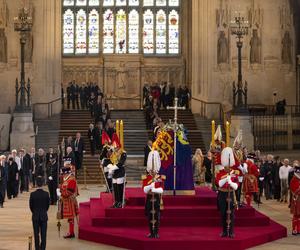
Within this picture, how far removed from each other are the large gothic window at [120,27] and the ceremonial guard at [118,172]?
25738mm

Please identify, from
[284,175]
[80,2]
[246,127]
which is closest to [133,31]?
[80,2]

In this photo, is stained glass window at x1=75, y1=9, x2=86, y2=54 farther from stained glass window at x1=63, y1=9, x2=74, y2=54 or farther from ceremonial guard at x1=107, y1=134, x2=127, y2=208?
ceremonial guard at x1=107, y1=134, x2=127, y2=208

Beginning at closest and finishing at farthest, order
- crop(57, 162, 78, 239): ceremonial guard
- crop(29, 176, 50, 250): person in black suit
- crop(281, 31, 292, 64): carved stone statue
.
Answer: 1. crop(29, 176, 50, 250): person in black suit
2. crop(57, 162, 78, 239): ceremonial guard
3. crop(281, 31, 292, 64): carved stone statue

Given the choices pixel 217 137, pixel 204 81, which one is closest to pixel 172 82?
pixel 204 81

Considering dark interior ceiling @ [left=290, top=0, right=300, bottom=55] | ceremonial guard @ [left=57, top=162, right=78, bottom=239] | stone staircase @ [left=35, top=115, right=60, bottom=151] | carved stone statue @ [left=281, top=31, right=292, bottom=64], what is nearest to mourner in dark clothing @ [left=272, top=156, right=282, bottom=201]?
ceremonial guard @ [left=57, top=162, right=78, bottom=239]

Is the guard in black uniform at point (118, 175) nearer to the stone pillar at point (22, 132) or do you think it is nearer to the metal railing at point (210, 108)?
the stone pillar at point (22, 132)

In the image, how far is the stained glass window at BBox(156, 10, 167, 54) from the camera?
4403 centimetres

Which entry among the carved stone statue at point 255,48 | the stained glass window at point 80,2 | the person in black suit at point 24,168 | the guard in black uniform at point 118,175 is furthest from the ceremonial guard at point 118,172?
the stained glass window at point 80,2

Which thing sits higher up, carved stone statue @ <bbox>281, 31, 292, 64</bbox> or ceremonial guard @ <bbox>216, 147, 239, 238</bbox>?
carved stone statue @ <bbox>281, 31, 292, 64</bbox>

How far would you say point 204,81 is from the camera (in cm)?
3853

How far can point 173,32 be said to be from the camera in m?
44.1

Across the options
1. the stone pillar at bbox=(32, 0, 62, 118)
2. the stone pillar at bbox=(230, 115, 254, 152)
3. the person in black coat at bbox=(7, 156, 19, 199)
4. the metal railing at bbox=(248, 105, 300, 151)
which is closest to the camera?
the person in black coat at bbox=(7, 156, 19, 199)

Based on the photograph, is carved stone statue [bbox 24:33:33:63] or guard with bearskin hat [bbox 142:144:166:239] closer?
guard with bearskin hat [bbox 142:144:166:239]

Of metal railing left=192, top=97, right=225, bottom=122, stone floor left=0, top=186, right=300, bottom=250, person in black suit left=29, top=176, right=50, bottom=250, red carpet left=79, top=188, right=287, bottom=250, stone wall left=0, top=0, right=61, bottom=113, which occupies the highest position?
stone wall left=0, top=0, right=61, bottom=113
